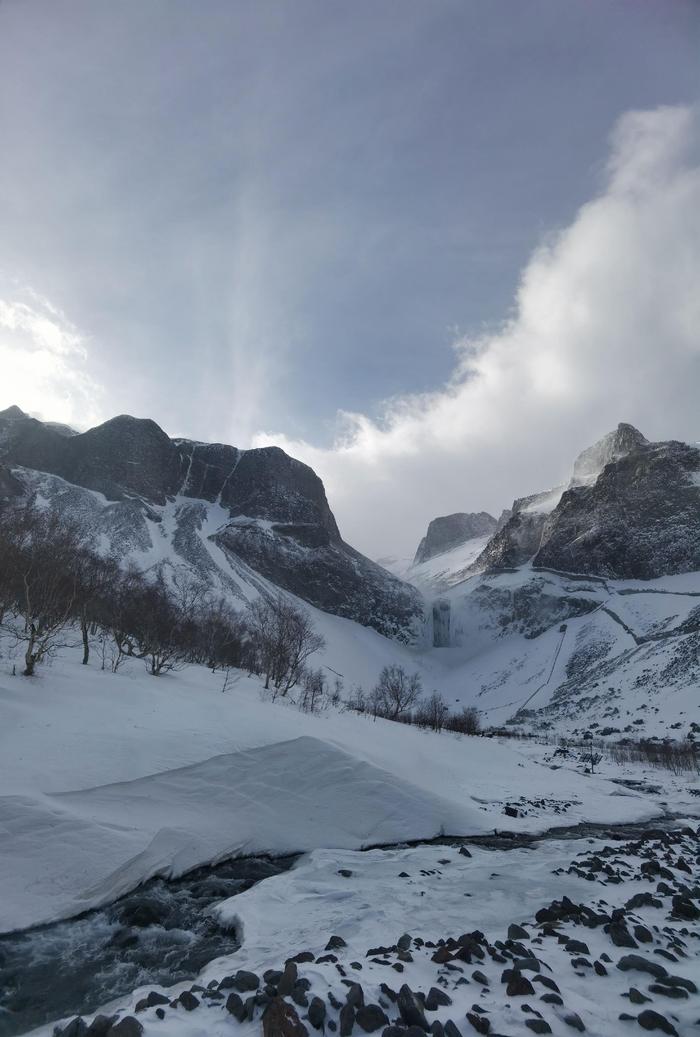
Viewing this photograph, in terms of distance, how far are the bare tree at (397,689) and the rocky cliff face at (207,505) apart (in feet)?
86.7

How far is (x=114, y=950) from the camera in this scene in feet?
27.9

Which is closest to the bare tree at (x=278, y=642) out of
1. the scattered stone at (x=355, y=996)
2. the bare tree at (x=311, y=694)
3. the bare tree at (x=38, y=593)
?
the bare tree at (x=311, y=694)

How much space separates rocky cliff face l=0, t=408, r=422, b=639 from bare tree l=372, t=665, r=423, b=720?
26418 mm

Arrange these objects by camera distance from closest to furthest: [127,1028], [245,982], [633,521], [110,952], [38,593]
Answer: [127,1028]
[245,982]
[110,952]
[38,593]
[633,521]

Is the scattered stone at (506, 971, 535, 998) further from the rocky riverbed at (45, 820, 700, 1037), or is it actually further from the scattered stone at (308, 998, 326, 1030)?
the scattered stone at (308, 998, 326, 1030)

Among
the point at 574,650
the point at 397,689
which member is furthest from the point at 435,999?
the point at 574,650

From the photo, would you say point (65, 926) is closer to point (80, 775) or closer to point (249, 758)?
point (80, 775)

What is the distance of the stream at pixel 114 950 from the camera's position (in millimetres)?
7020

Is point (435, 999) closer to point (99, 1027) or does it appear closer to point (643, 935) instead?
point (99, 1027)

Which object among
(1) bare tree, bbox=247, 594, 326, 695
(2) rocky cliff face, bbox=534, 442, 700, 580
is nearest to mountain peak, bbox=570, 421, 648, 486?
(2) rocky cliff face, bbox=534, 442, 700, 580

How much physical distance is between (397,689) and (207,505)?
308ft

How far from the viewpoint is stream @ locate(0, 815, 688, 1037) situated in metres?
7.02

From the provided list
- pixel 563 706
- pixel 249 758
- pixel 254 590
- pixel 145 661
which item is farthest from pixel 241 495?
pixel 249 758

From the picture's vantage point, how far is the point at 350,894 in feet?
36.0
